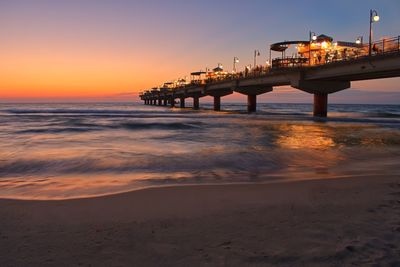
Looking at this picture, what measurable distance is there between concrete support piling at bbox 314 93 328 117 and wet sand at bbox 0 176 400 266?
1540 inches

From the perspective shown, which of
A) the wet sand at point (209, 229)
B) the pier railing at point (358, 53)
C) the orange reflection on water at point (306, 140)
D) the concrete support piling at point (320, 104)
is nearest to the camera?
the wet sand at point (209, 229)

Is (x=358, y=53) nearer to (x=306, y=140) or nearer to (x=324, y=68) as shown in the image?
(x=324, y=68)

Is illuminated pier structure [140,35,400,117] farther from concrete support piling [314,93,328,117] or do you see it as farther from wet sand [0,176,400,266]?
wet sand [0,176,400,266]

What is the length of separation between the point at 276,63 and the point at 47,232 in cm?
4483

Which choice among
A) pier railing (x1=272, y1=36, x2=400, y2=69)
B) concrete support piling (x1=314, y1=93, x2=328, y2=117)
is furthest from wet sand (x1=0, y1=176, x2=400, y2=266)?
concrete support piling (x1=314, y1=93, x2=328, y2=117)

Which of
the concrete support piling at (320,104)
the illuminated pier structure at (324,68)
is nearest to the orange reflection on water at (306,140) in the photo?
the illuminated pier structure at (324,68)

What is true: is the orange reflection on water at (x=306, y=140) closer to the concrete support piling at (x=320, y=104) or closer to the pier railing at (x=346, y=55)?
the pier railing at (x=346, y=55)

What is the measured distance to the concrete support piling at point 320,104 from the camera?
142ft

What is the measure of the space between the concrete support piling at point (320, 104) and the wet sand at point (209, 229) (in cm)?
3912

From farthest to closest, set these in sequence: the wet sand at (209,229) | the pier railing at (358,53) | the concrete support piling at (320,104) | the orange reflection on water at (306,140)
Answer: the concrete support piling at (320,104) < the pier railing at (358,53) < the orange reflection on water at (306,140) < the wet sand at (209,229)

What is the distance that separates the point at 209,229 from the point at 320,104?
4293cm

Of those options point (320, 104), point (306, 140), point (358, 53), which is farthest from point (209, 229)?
point (320, 104)

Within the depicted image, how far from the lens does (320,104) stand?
43.9m

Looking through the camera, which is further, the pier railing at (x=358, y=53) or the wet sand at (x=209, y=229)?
the pier railing at (x=358, y=53)
